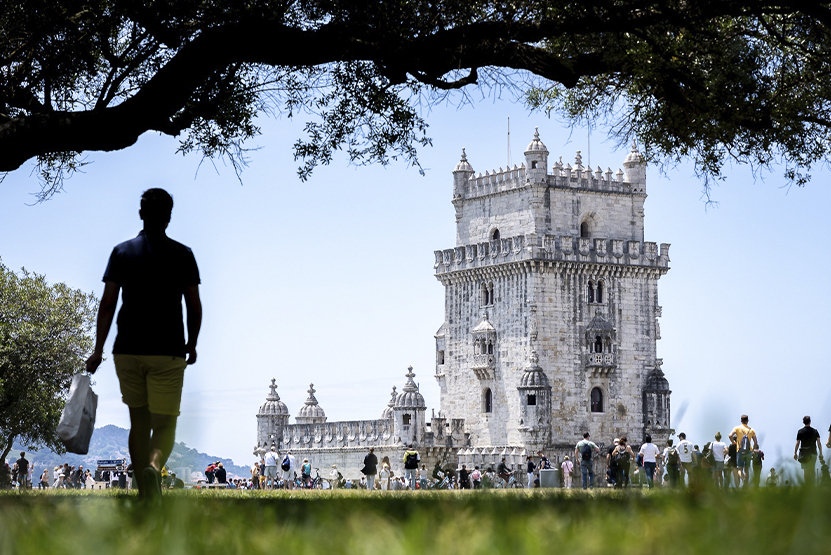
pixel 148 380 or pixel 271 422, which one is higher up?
pixel 271 422

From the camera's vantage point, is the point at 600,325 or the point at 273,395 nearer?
the point at 600,325

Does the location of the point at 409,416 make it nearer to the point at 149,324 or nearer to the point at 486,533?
the point at 149,324

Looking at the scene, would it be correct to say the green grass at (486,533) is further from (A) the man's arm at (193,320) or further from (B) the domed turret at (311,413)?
(B) the domed turret at (311,413)

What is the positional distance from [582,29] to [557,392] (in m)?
55.6

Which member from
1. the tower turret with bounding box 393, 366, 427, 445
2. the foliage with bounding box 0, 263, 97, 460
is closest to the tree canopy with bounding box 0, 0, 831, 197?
the foliage with bounding box 0, 263, 97, 460

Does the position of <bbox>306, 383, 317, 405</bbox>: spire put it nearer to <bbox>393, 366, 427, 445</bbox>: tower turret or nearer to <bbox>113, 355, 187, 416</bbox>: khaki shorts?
<bbox>393, 366, 427, 445</bbox>: tower turret

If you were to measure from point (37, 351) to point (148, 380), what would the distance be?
43822 mm

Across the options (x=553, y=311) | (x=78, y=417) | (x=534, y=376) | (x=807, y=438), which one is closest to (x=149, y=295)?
(x=78, y=417)

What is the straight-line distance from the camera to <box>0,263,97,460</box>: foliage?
4791cm

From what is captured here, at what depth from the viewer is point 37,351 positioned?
49375 millimetres

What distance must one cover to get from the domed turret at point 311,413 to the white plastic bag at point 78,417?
252ft

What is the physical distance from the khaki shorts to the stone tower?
5867 cm

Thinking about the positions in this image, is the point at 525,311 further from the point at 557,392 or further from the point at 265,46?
the point at 265,46

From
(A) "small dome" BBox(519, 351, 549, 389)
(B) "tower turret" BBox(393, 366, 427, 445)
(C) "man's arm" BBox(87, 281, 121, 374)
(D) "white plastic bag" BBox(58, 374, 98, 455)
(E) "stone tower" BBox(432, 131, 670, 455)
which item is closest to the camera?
(D) "white plastic bag" BBox(58, 374, 98, 455)
